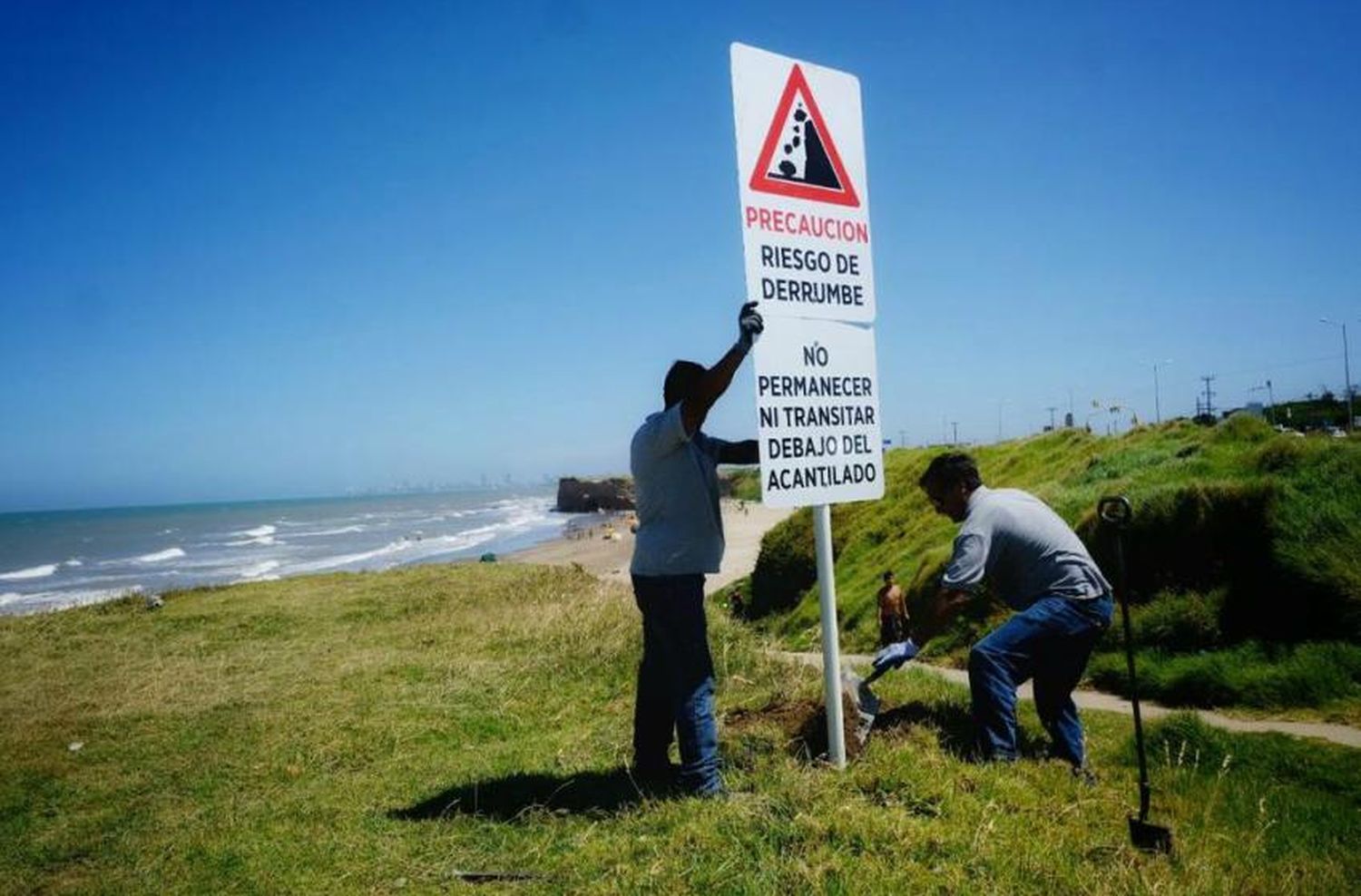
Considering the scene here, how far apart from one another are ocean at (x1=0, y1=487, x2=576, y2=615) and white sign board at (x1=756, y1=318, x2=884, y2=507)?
886 inches

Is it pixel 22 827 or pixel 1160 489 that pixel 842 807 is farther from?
pixel 1160 489

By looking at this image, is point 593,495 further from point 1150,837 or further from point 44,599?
point 1150,837

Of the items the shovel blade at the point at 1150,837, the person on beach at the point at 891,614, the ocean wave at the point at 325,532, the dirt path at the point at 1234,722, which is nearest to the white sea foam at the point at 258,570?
the ocean wave at the point at 325,532

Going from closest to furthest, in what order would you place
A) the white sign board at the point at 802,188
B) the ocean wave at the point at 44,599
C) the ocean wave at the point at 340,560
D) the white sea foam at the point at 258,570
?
1. the white sign board at the point at 802,188
2. the ocean wave at the point at 44,599
3. the white sea foam at the point at 258,570
4. the ocean wave at the point at 340,560

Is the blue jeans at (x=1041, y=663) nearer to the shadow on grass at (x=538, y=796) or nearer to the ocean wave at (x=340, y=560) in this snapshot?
the shadow on grass at (x=538, y=796)

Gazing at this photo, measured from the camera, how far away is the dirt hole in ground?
4.51 metres

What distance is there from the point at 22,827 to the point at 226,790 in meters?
1.22

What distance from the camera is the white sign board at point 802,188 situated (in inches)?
158

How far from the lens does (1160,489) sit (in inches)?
376

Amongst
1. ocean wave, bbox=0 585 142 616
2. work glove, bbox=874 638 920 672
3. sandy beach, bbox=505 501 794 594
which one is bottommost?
sandy beach, bbox=505 501 794 594

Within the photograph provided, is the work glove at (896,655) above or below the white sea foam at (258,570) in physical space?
above

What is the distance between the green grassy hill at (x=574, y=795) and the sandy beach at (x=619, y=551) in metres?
20.6

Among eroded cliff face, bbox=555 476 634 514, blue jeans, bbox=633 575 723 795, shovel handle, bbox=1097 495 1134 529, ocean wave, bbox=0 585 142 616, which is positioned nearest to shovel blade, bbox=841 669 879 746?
blue jeans, bbox=633 575 723 795

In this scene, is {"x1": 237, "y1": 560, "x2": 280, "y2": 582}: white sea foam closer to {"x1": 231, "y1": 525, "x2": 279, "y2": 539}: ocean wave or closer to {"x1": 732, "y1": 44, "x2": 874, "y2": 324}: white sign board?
{"x1": 231, "y1": 525, "x2": 279, "y2": 539}: ocean wave
